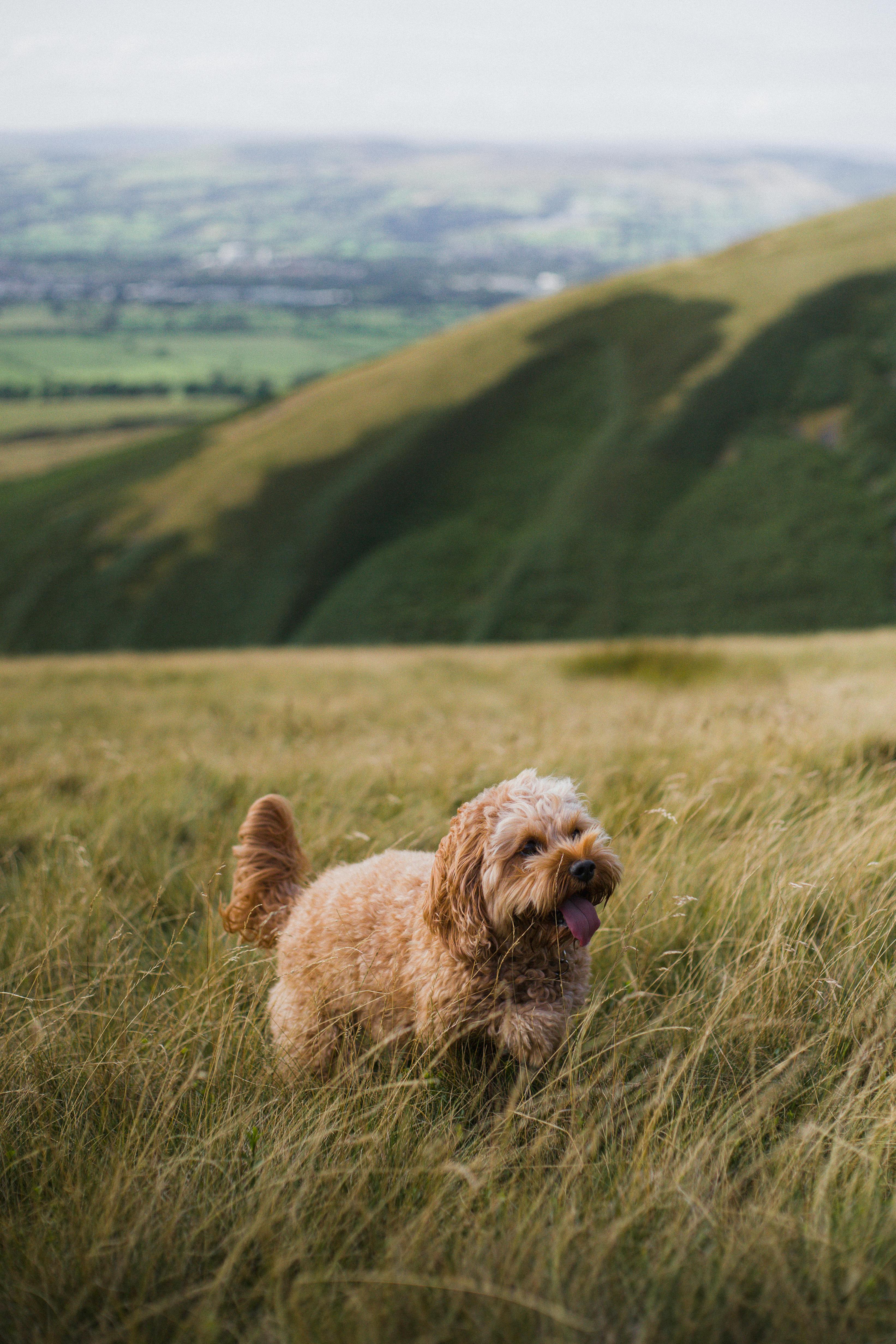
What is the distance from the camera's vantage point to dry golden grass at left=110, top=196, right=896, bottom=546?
95812 millimetres

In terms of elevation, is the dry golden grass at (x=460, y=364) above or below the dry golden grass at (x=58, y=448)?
above

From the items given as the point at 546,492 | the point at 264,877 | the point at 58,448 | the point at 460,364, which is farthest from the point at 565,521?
the point at 58,448

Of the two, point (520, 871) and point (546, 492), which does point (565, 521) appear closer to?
point (546, 492)

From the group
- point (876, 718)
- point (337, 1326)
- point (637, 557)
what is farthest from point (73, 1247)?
point (637, 557)

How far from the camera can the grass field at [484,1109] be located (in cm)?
211

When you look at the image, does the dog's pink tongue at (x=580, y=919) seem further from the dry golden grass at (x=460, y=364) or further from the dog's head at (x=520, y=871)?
the dry golden grass at (x=460, y=364)

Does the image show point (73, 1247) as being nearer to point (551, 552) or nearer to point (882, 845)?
point (882, 845)

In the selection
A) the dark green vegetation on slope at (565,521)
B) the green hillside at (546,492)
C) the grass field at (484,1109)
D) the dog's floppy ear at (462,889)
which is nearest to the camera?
the grass field at (484,1109)

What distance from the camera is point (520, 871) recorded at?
9.53 feet

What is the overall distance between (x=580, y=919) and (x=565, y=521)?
8648 centimetres

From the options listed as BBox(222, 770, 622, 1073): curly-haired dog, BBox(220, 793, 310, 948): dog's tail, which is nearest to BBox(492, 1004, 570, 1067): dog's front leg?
BBox(222, 770, 622, 1073): curly-haired dog

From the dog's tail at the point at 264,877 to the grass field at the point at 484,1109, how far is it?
0.47 ft

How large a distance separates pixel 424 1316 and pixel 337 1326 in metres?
0.22

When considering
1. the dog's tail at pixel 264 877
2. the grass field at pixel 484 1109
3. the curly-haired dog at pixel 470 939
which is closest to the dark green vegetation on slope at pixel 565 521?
the grass field at pixel 484 1109
